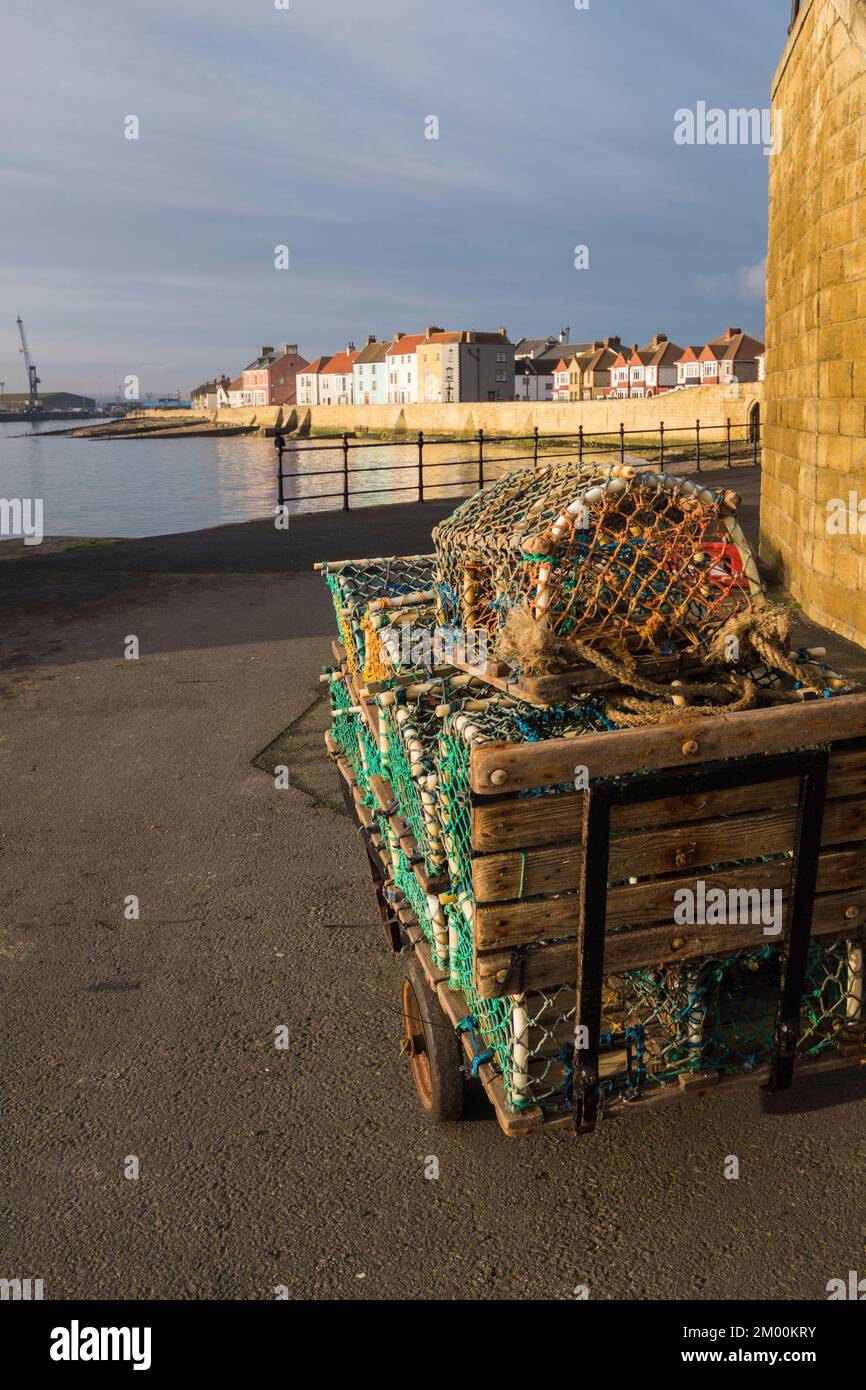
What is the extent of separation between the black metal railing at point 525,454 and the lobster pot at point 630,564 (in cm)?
1294

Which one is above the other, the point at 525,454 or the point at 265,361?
the point at 265,361

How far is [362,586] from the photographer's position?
5621 millimetres

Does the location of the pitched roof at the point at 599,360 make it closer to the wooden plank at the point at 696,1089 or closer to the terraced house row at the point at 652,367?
the terraced house row at the point at 652,367

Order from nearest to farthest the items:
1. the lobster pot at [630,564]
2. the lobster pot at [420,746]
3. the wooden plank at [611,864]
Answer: the wooden plank at [611,864] < the lobster pot at [420,746] < the lobster pot at [630,564]

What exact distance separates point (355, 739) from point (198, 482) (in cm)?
6470

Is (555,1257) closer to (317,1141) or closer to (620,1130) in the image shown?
(620,1130)

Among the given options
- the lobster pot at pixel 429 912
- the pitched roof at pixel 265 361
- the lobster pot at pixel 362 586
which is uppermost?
the pitched roof at pixel 265 361

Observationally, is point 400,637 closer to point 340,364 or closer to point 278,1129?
point 278,1129

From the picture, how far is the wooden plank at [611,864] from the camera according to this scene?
275 cm

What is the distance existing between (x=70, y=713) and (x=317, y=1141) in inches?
227

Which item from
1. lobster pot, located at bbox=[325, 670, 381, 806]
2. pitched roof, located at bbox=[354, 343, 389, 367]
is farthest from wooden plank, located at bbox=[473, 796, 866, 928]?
pitched roof, located at bbox=[354, 343, 389, 367]

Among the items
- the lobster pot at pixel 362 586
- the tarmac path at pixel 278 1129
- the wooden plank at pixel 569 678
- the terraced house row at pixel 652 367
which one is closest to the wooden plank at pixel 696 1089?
the tarmac path at pixel 278 1129

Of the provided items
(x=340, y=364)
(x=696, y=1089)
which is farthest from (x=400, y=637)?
(x=340, y=364)

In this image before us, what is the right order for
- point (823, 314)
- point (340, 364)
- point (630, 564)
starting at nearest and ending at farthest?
1. point (630, 564)
2. point (823, 314)
3. point (340, 364)
